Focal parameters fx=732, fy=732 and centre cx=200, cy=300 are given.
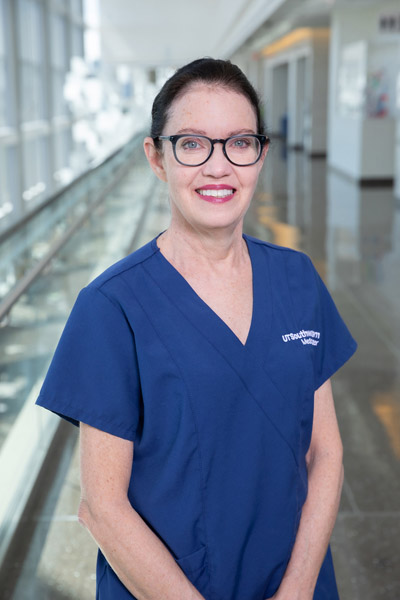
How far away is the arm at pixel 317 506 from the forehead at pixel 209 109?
558 mm

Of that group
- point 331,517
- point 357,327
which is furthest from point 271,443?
point 357,327

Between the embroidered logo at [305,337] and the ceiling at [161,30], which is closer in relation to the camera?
the embroidered logo at [305,337]

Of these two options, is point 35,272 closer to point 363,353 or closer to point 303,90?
point 363,353

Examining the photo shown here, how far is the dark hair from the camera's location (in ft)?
4.26

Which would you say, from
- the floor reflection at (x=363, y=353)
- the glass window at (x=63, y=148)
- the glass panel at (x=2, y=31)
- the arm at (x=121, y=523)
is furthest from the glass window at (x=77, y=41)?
the arm at (x=121, y=523)

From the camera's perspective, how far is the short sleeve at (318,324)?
4.61ft

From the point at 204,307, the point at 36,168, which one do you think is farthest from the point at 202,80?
the point at 36,168

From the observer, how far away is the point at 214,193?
1316 mm

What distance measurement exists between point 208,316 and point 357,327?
14.0 ft

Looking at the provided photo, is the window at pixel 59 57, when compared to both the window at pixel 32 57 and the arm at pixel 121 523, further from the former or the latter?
the arm at pixel 121 523

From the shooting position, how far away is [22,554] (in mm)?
2746

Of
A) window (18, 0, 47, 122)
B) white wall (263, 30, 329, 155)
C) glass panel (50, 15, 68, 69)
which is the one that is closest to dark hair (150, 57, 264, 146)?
window (18, 0, 47, 122)

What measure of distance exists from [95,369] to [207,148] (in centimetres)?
43

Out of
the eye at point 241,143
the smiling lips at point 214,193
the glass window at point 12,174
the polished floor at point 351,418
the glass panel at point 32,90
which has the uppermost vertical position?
the glass panel at point 32,90
